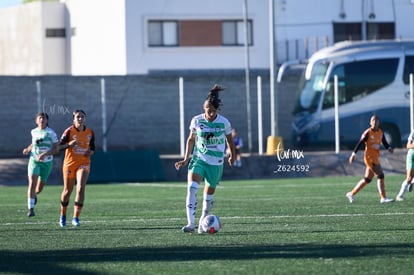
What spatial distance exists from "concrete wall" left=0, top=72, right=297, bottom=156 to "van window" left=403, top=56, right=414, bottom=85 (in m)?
5.95

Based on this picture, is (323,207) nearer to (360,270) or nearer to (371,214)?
(371,214)

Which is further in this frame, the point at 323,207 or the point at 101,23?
the point at 101,23

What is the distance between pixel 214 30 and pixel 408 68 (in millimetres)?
15127

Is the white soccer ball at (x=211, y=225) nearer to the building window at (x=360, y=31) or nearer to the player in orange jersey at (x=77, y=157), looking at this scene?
the player in orange jersey at (x=77, y=157)

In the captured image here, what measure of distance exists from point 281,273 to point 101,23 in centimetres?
4564

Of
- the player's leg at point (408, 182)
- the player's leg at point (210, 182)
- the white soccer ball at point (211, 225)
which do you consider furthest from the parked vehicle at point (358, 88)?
the white soccer ball at point (211, 225)

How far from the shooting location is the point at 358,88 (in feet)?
145

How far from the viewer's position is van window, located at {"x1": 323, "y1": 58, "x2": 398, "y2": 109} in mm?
44219

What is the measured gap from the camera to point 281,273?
12.1m

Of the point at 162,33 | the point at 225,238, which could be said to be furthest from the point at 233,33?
the point at 225,238

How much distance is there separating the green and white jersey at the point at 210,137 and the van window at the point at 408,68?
28.2 m

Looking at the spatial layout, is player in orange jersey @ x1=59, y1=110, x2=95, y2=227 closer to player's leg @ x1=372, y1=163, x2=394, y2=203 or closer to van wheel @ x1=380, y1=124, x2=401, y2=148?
player's leg @ x1=372, y1=163, x2=394, y2=203

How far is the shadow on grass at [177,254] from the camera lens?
44.0ft

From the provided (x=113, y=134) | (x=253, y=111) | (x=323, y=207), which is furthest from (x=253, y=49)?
(x=323, y=207)
